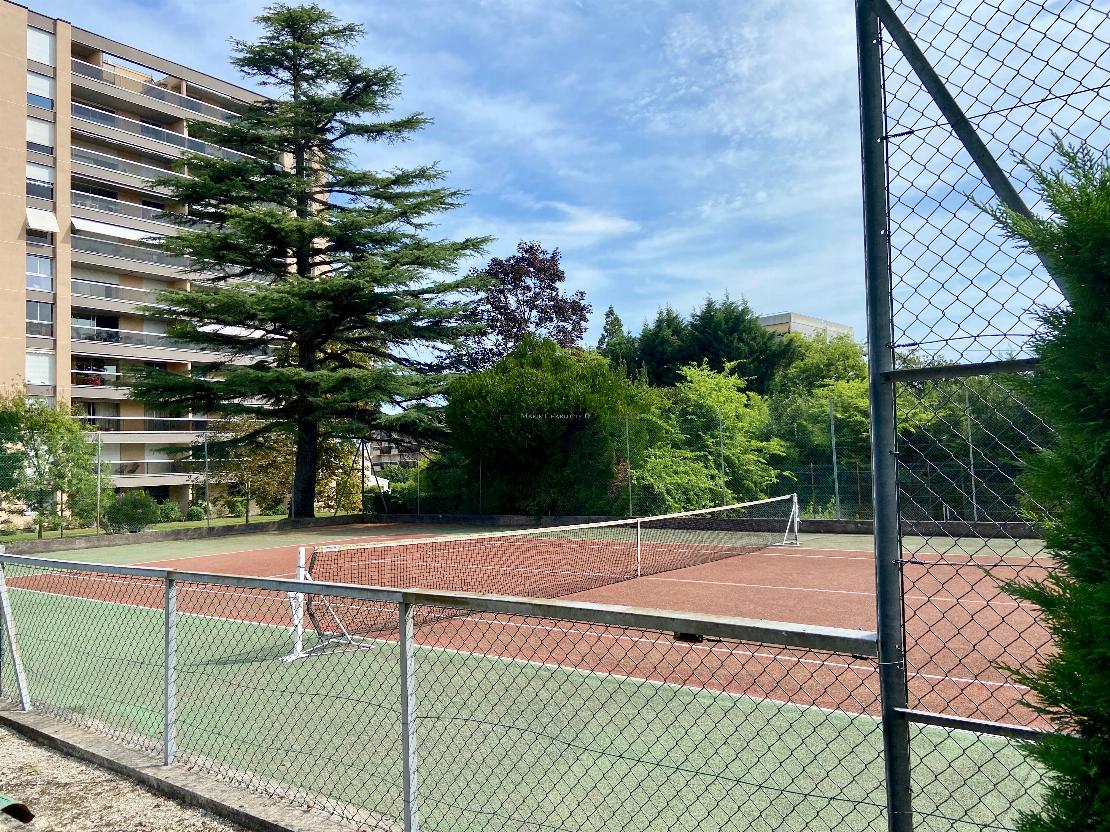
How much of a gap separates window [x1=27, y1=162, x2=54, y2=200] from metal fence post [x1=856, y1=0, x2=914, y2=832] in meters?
47.2

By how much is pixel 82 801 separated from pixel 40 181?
148 feet

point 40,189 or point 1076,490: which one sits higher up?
point 40,189

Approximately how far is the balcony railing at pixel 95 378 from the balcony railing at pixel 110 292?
13.1 feet

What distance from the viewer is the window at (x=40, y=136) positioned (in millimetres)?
40156

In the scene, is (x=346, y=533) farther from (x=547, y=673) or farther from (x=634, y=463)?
(x=547, y=673)

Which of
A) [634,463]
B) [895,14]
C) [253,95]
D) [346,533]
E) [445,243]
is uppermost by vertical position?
[253,95]

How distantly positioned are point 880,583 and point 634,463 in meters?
20.7

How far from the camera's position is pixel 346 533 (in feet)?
82.7

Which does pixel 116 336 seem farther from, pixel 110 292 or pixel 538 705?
pixel 538 705

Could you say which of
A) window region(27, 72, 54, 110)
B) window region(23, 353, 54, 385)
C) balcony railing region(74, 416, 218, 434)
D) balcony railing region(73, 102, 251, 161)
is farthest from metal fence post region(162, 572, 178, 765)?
window region(27, 72, 54, 110)

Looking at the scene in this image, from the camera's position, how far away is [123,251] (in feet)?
147

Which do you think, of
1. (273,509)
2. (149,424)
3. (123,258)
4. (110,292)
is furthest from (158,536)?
(123,258)

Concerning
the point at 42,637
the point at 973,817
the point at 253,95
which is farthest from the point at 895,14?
the point at 253,95

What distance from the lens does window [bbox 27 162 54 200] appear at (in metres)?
40.2
